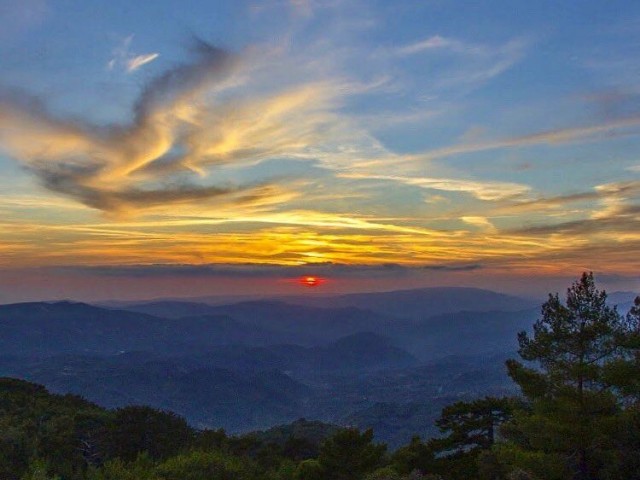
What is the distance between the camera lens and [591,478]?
80.7ft

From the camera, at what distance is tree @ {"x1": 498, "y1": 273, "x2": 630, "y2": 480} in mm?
23547

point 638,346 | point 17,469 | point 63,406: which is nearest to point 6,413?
point 63,406

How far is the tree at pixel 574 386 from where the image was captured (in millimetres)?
23547

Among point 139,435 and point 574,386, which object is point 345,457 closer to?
point 574,386

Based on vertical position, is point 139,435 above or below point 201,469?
below

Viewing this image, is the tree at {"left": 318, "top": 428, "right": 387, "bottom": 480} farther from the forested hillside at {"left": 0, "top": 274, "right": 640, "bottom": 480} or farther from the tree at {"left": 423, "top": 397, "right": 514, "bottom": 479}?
the tree at {"left": 423, "top": 397, "right": 514, "bottom": 479}

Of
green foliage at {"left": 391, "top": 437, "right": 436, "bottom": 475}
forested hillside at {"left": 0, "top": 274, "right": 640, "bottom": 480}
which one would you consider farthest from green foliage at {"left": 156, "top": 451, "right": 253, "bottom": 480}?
green foliage at {"left": 391, "top": 437, "right": 436, "bottom": 475}

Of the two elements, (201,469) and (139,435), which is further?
(139,435)

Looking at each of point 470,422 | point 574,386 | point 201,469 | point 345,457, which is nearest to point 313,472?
point 345,457

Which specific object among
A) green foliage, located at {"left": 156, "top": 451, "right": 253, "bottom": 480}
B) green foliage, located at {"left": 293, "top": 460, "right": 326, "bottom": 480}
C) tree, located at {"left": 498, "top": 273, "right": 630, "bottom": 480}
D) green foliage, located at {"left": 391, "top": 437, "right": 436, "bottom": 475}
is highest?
tree, located at {"left": 498, "top": 273, "right": 630, "bottom": 480}

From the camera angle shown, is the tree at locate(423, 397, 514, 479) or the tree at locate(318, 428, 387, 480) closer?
the tree at locate(423, 397, 514, 479)

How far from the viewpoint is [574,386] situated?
963 inches

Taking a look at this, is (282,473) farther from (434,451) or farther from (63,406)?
(63,406)

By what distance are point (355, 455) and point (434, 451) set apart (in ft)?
22.0
